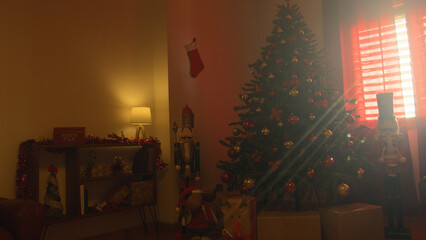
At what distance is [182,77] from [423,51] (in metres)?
2.38

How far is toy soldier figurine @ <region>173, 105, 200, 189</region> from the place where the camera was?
125 inches

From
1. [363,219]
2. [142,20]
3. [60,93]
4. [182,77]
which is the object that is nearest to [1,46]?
[60,93]

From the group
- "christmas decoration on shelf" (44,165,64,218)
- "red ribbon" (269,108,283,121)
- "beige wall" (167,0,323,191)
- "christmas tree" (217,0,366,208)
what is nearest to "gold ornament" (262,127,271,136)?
"christmas tree" (217,0,366,208)

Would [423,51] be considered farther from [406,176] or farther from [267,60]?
[267,60]

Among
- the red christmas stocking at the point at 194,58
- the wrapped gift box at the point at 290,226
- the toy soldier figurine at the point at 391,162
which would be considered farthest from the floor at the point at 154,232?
the red christmas stocking at the point at 194,58

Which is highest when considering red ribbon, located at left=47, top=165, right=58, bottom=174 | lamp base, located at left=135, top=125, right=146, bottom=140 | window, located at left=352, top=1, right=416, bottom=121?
window, located at left=352, top=1, right=416, bottom=121

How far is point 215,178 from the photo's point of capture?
12.7 ft

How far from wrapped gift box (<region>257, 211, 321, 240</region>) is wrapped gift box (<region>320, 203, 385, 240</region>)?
0.11 metres

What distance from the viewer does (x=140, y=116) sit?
320 cm

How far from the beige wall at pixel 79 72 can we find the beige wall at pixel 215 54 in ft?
0.61

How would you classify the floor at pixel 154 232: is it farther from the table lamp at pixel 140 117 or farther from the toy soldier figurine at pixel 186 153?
the table lamp at pixel 140 117

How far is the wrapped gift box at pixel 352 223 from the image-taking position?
89.8 inches

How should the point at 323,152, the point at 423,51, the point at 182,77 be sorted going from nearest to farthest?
1. the point at 323,152
2. the point at 423,51
3. the point at 182,77

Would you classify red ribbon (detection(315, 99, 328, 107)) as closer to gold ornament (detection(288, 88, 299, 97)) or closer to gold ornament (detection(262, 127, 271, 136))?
gold ornament (detection(288, 88, 299, 97))
